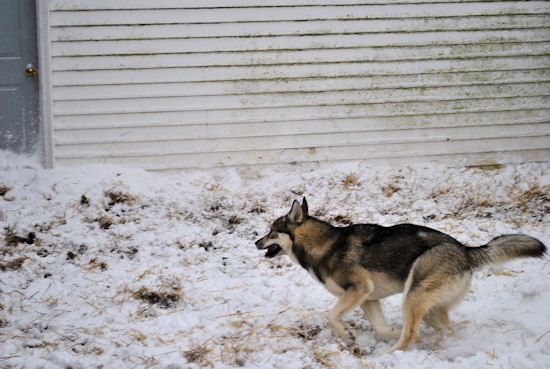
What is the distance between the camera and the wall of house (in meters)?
9.63

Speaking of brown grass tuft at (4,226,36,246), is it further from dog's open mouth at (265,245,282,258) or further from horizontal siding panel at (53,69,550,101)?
dog's open mouth at (265,245,282,258)

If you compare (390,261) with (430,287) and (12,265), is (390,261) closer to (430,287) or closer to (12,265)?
(430,287)

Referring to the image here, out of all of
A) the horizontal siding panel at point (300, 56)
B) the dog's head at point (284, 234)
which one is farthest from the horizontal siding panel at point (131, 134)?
the dog's head at point (284, 234)

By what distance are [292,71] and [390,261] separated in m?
4.50

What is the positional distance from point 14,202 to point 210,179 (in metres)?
2.50

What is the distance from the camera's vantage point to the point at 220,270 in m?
7.75

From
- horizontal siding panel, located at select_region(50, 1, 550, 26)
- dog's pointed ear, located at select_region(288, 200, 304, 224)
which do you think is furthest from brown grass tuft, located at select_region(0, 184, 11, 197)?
dog's pointed ear, located at select_region(288, 200, 304, 224)

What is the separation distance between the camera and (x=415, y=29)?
10164 millimetres

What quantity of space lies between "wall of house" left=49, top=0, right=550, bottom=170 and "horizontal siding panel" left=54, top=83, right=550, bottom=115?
0.06ft

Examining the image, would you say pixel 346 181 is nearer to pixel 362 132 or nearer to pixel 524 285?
pixel 362 132

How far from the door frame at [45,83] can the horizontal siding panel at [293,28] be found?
0.14 m

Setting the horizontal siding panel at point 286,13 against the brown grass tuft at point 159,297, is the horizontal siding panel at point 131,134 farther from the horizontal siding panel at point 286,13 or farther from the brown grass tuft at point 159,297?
the brown grass tuft at point 159,297

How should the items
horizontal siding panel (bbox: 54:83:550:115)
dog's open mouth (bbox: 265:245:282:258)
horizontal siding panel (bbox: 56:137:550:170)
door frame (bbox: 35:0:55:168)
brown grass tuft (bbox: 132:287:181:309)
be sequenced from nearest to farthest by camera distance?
dog's open mouth (bbox: 265:245:282:258) < brown grass tuft (bbox: 132:287:181:309) < door frame (bbox: 35:0:55:168) < horizontal siding panel (bbox: 54:83:550:115) < horizontal siding panel (bbox: 56:137:550:170)

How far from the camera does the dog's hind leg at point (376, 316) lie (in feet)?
21.0
